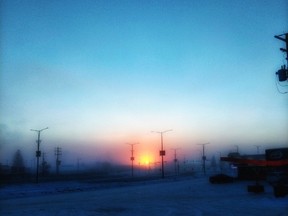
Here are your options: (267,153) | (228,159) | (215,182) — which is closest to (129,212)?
(228,159)

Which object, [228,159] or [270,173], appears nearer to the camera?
[228,159]

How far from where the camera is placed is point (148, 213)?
72.4 ft

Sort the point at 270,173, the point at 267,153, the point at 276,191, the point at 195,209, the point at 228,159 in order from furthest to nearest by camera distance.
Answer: the point at 267,153, the point at 270,173, the point at 228,159, the point at 276,191, the point at 195,209

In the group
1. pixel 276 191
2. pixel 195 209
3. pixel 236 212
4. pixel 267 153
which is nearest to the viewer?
pixel 236 212

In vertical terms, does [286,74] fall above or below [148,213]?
above

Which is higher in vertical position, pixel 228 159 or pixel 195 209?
pixel 228 159

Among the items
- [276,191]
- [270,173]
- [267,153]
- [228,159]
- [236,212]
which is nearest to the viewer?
[236,212]

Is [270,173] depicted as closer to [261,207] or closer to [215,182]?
[215,182]

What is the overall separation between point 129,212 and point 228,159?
549 inches

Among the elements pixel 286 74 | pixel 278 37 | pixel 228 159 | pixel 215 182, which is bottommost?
pixel 215 182

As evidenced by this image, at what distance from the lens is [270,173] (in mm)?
55875

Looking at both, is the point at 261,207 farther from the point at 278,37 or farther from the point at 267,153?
the point at 267,153

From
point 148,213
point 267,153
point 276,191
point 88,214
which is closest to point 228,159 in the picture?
point 276,191

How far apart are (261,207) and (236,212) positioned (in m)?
3.17
